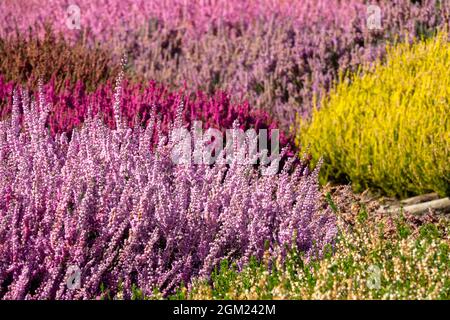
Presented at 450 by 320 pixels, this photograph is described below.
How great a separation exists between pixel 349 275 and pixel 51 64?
4.16m

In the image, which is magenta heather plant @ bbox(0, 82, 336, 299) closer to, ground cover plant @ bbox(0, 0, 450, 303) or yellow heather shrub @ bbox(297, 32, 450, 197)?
ground cover plant @ bbox(0, 0, 450, 303)

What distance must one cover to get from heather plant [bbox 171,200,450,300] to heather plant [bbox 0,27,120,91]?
3294 mm

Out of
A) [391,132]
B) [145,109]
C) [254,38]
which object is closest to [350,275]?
[391,132]

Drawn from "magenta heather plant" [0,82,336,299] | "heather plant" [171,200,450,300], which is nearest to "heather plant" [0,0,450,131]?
"magenta heather plant" [0,82,336,299]

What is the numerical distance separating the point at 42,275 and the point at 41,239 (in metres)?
0.16

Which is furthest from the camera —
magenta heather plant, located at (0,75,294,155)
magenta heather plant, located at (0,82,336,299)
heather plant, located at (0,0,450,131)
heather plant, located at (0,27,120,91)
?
heather plant, located at (0,0,450,131)

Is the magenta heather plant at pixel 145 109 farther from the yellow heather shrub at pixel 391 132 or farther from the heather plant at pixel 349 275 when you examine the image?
the heather plant at pixel 349 275

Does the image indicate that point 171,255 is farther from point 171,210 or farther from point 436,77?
point 436,77

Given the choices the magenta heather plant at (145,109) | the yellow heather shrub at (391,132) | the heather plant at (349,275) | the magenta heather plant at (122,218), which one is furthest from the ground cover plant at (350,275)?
the magenta heather plant at (145,109)

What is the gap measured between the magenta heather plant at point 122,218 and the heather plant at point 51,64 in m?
2.58

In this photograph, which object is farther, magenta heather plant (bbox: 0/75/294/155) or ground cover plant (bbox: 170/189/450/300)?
magenta heather plant (bbox: 0/75/294/155)

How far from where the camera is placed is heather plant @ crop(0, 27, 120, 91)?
22.3 ft

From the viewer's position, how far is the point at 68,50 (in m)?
7.25
